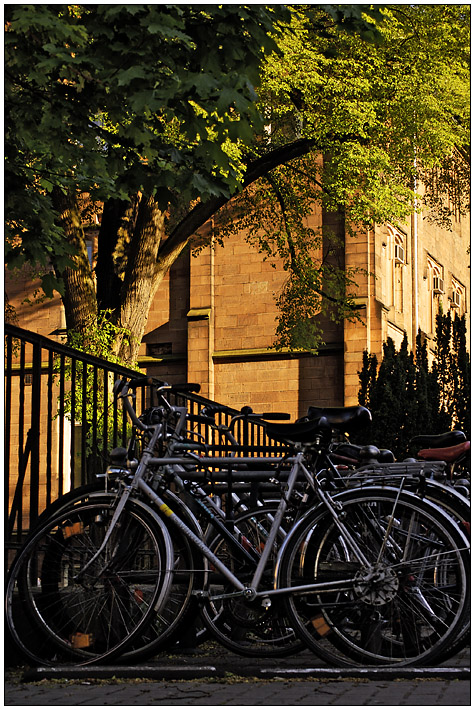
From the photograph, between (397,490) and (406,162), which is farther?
(406,162)

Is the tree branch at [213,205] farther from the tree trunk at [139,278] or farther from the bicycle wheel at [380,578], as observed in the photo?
the bicycle wheel at [380,578]

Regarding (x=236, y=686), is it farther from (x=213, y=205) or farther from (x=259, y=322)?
(x=259, y=322)

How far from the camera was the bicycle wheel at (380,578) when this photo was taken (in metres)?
5.33

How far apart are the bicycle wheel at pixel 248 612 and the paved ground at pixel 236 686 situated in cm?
20

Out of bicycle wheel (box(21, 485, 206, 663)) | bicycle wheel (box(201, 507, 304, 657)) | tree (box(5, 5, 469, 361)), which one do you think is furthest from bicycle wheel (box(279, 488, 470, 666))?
tree (box(5, 5, 469, 361))

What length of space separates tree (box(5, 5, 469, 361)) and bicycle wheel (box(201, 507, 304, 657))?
2.03m

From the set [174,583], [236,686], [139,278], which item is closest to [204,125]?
[174,583]

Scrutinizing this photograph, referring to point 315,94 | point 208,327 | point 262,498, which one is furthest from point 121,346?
point 208,327

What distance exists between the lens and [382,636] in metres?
5.45

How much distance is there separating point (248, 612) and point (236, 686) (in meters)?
0.98

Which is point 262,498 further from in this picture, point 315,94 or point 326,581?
point 315,94

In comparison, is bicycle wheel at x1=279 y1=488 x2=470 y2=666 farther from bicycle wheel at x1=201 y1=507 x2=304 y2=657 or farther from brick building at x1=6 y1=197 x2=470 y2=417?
brick building at x1=6 y1=197 x2=470 y2=417

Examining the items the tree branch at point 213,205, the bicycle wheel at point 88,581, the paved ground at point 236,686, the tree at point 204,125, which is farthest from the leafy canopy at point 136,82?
the tree branch at point 213,205

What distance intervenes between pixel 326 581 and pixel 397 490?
60 centimetres
